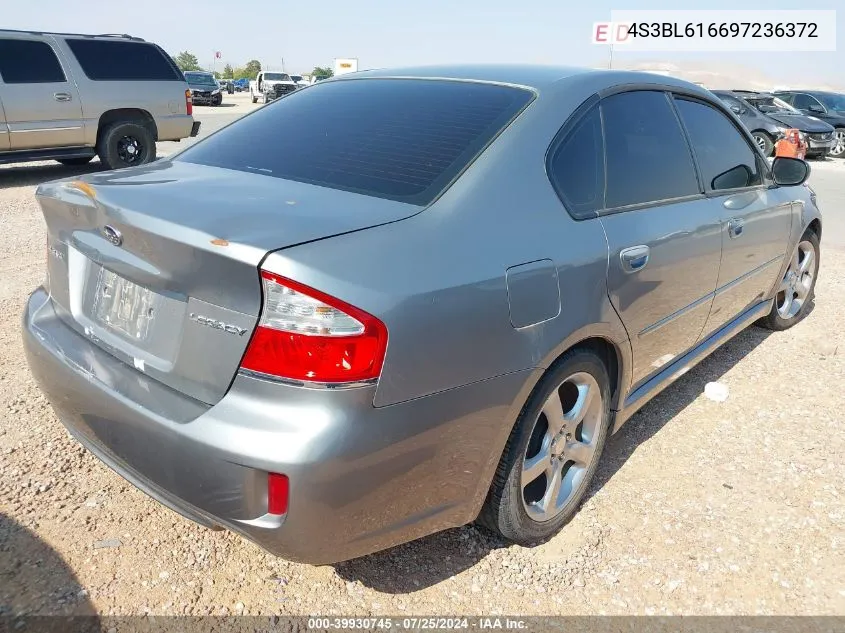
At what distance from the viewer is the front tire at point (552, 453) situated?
221cm

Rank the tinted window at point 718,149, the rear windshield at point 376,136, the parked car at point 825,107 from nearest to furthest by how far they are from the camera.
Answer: the rear windshield at point 376,136 < the tinted window at point 718,149 < the parked car at point 825,107

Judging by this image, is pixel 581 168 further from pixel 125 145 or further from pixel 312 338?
pixel 125 145

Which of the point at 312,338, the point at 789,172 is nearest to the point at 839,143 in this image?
the point at 789,172

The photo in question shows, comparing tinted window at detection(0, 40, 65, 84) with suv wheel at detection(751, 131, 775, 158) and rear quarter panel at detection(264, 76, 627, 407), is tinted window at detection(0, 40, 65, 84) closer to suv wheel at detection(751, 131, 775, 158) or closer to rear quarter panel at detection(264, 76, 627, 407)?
rear quarter panel at detection(264, 76, 627, 407)

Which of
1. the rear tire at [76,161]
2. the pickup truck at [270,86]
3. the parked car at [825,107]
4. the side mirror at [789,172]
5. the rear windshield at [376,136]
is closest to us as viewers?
the rear windshield at [376,136]

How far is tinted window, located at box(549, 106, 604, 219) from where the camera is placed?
235cm

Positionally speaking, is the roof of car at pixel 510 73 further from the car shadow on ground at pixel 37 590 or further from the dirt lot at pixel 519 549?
the car shadow on ground at pixel 37 590

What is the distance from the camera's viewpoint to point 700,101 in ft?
11.4

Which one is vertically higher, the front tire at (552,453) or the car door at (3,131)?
the car door at (3,131)

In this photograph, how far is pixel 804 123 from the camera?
17.2 meters

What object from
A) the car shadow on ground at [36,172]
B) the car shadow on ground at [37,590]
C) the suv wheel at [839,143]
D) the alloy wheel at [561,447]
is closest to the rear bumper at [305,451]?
the alloy wheel at [561,447]

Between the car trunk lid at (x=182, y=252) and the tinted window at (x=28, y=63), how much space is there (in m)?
8.32

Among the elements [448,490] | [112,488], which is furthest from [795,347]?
[112,488]

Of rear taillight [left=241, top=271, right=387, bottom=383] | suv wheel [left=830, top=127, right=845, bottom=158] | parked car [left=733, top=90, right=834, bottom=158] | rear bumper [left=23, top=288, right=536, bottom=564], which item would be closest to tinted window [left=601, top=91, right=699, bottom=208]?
rear bumper [left=23, top=288, right=536, bottom=564]
